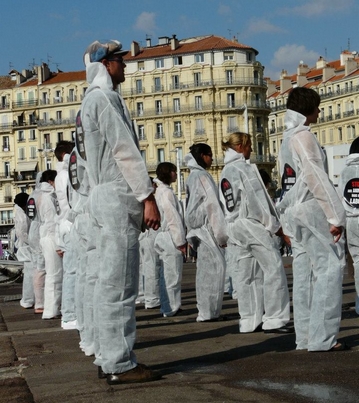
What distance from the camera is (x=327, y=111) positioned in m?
144

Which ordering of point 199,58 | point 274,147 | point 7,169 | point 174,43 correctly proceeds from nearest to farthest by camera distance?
point 199,58
point 174,43
point 7,169
point 274,147

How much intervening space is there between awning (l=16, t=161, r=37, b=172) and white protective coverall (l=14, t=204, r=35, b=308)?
118 metres

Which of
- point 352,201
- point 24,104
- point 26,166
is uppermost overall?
point 24,104

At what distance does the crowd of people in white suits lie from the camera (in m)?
7.28

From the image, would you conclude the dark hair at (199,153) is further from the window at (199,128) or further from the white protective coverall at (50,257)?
the window at (199,128)

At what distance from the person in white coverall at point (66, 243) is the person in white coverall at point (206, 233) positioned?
1.37m

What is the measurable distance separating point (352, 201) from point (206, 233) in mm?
1698

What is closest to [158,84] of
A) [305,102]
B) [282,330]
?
[282,330]

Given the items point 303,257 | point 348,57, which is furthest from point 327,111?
point 303,257

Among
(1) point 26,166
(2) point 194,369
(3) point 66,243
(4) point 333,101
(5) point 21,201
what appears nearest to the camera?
(2) point 194,369

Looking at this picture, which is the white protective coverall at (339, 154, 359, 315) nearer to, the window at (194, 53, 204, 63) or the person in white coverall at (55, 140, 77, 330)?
the person in white coverall at (55, 140, 77, 330)

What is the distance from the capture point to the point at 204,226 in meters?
12.6

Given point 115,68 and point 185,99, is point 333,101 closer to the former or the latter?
point 185,99

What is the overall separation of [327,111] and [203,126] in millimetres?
27071
